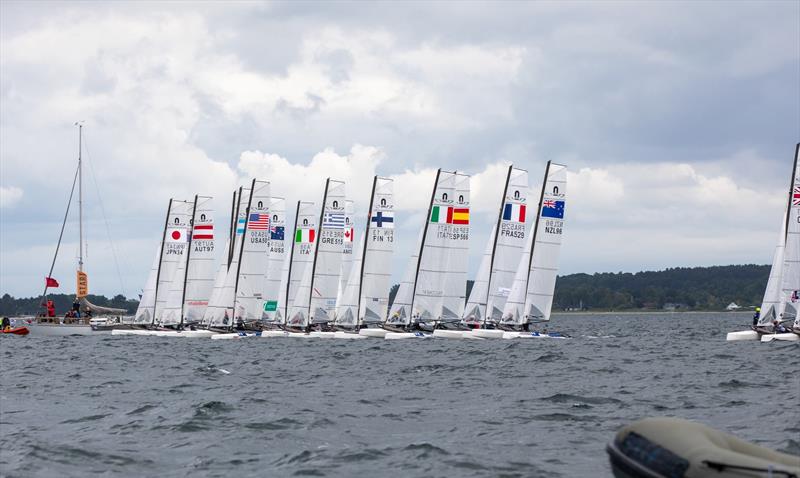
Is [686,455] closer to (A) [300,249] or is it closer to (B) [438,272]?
(B) [438,272]

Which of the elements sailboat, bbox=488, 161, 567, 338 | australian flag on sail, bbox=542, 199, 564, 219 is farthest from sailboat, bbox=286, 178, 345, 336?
australian flag on sail, bbox=542, 199, 564, 219

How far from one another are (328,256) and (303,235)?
5.00m

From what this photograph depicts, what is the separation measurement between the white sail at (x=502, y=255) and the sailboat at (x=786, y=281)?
11710mm

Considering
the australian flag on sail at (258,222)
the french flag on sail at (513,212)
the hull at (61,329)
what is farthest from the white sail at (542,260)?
the hull at (61,329)

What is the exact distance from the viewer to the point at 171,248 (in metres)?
62.5

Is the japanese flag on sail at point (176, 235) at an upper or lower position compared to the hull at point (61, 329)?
upper

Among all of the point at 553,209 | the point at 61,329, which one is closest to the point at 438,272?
the point at 553,209

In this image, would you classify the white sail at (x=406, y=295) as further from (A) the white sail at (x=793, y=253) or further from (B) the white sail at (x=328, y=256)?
(A) the white sail at (x=793, y=253)

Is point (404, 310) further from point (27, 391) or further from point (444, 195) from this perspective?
point (27, 391)

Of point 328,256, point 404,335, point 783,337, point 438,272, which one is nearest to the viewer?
point 783,337

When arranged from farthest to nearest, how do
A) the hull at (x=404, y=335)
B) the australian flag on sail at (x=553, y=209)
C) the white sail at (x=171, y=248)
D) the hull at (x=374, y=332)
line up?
the white sail at (x=171, y=248)
the hull at (x=374, y=332)
the australian flag on sail at (x=553, y=209)
the hull at (x=404, y=335)

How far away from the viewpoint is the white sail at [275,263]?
2413 inches

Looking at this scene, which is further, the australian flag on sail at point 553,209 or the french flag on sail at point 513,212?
the french flag on sail at point 513,212

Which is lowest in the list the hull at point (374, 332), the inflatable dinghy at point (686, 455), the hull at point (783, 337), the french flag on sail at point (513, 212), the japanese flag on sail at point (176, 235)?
the hull at point (374, 332)
